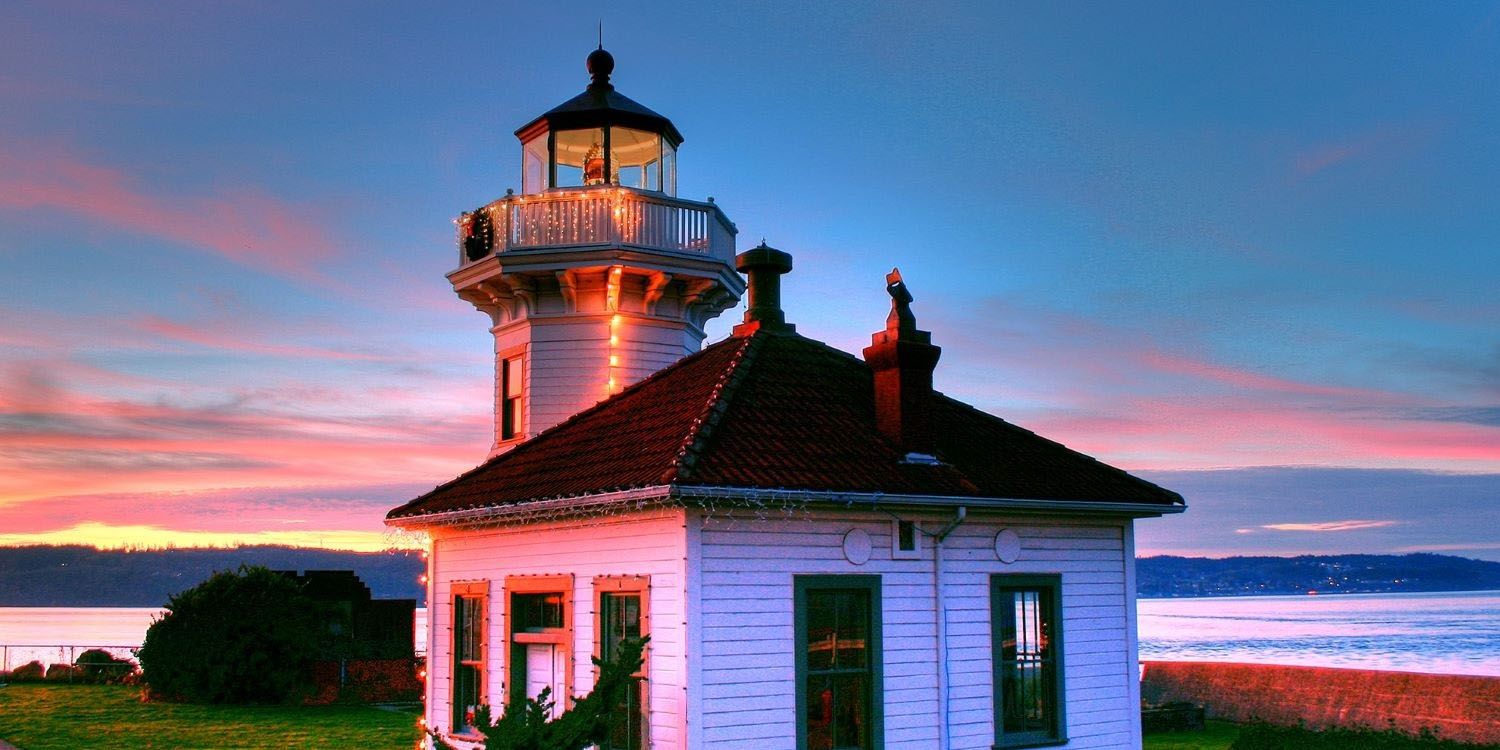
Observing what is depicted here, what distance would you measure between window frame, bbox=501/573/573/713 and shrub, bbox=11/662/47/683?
2799cm

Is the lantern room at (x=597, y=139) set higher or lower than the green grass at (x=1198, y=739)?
higher

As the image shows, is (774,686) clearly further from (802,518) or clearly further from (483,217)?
(483,217)

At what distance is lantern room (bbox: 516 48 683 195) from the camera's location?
785 inches

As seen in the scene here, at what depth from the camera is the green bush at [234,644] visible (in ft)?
93.1

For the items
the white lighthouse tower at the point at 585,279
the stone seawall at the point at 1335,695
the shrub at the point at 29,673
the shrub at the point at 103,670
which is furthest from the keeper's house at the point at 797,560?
the shrub at the point at 29,673

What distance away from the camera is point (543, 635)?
13070 millimetres

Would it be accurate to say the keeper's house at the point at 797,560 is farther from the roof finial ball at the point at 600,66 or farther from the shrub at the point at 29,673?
the shrub at the point at 29,673

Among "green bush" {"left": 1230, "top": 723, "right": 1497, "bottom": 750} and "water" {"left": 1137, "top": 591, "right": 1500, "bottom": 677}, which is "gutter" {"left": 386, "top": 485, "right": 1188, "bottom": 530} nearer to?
"green bush" {"left": 1230, "top": 723, "right": 1497, "bottom": 750}

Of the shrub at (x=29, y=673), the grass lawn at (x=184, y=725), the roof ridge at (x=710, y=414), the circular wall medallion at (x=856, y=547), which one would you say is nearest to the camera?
the roof ridge at (x=710, y=414)

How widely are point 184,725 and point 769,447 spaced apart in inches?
653

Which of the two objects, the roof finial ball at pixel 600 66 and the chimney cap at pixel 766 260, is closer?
the chimney cap at pixel 766 260

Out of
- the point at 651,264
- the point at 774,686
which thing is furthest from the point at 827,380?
the point at 651,264

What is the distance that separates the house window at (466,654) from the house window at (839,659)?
431 centimetres

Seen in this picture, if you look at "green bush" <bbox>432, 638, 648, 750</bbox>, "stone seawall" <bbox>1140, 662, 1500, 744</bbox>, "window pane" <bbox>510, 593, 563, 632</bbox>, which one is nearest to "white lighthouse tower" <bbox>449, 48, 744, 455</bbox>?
"window pane" <bbox>510, 593, 563, 632</bbox>
